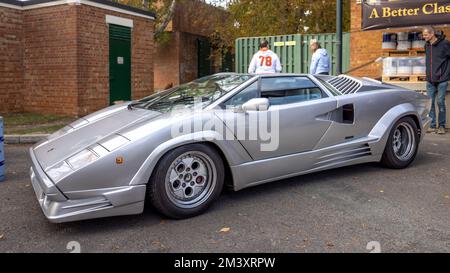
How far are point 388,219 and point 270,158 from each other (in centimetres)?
119

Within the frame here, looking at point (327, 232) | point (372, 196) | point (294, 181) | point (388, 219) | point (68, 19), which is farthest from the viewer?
point (68, 19)

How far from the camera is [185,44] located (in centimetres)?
2006

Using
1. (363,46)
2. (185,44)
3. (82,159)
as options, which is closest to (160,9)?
(185,44)

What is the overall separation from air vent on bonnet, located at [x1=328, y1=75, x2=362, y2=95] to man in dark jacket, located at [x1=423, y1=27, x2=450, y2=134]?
11.2ft

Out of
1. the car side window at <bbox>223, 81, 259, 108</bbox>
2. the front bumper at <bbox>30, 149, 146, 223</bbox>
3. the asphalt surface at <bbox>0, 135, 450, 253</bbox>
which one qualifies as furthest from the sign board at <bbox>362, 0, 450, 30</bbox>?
the front bumper at <bbox>30, 149, 146, 223</bbox>

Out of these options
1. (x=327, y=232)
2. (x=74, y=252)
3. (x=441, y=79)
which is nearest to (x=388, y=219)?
(x=327, y=232)

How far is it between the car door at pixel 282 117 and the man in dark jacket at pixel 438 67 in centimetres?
414

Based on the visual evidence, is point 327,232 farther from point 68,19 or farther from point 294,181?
point 68,19

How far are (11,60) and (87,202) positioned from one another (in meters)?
9.44

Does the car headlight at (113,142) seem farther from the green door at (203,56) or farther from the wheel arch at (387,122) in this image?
the green door at (203,56)

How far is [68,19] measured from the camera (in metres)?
10.6

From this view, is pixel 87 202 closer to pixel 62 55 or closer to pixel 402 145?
pixel 402 145

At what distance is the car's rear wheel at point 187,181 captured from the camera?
3533mm

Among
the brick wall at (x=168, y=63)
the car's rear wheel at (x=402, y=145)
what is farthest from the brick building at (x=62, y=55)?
the car's rear wheel at (x=402, y=145)
